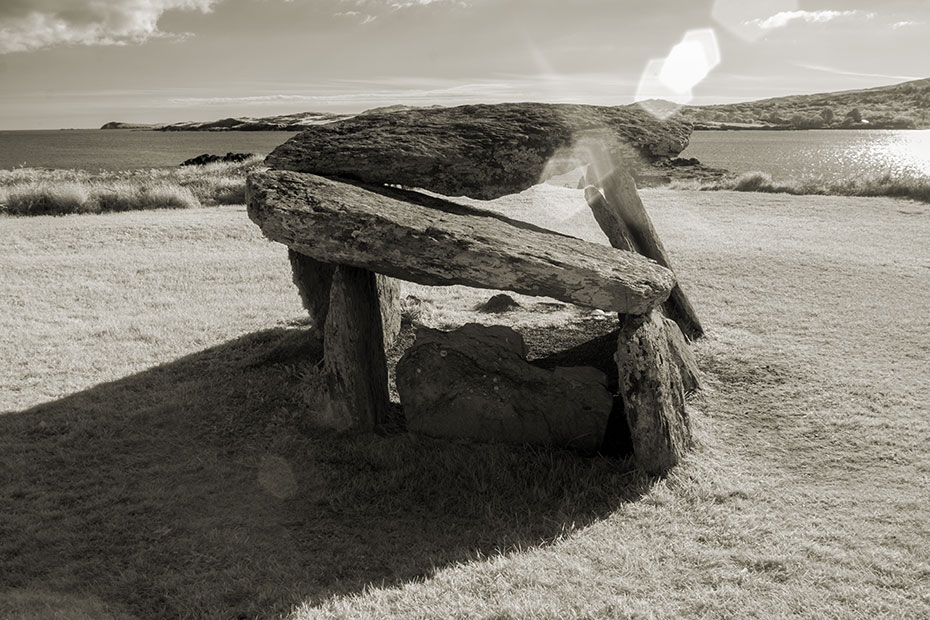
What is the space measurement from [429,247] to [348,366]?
6.25 ft

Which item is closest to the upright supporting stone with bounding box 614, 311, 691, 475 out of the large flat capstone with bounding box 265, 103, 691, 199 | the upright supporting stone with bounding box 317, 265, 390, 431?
the large flat capstone with bounding box 265, 103, 691, 199

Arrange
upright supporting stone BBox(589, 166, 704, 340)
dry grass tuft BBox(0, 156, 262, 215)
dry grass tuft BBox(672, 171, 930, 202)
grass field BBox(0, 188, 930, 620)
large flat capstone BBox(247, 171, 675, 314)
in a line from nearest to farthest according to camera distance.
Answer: grass field BBox(0, 188, 930, 620) < large flat capstone BBox(247, 171, 675, 314) < upright supporting stone BBox(589, 166, 704, 340) < dry grass tuft BBox(0, 156, 262, 215) < dry grass tuft BBox(672, 171, 930, 202)

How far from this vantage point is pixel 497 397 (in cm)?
769

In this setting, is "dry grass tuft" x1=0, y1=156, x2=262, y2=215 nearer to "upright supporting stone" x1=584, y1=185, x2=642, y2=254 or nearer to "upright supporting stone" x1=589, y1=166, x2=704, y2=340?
"upright supporting stone" x1=584, y1=185, x2=642, y2=254

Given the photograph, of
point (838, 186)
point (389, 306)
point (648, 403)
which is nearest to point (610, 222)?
point (389, 306)

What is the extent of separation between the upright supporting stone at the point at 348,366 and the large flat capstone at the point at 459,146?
131 cm

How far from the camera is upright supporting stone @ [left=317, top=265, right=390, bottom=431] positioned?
7859 millimetres

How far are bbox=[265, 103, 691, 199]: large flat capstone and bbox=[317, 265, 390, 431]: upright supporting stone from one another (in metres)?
1.31

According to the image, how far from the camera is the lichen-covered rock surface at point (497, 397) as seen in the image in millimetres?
7566

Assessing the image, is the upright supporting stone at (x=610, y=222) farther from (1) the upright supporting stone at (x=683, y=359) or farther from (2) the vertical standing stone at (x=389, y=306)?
(2) the vertical standing stone at (x=389, y=306)

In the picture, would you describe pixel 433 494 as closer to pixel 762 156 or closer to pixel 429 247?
pixel 429 247

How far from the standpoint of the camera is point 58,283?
14.5 m

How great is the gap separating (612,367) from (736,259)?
8583 millimetres

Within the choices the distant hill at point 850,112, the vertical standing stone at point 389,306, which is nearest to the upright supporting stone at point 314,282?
the vertical standing stone at point 389,306
